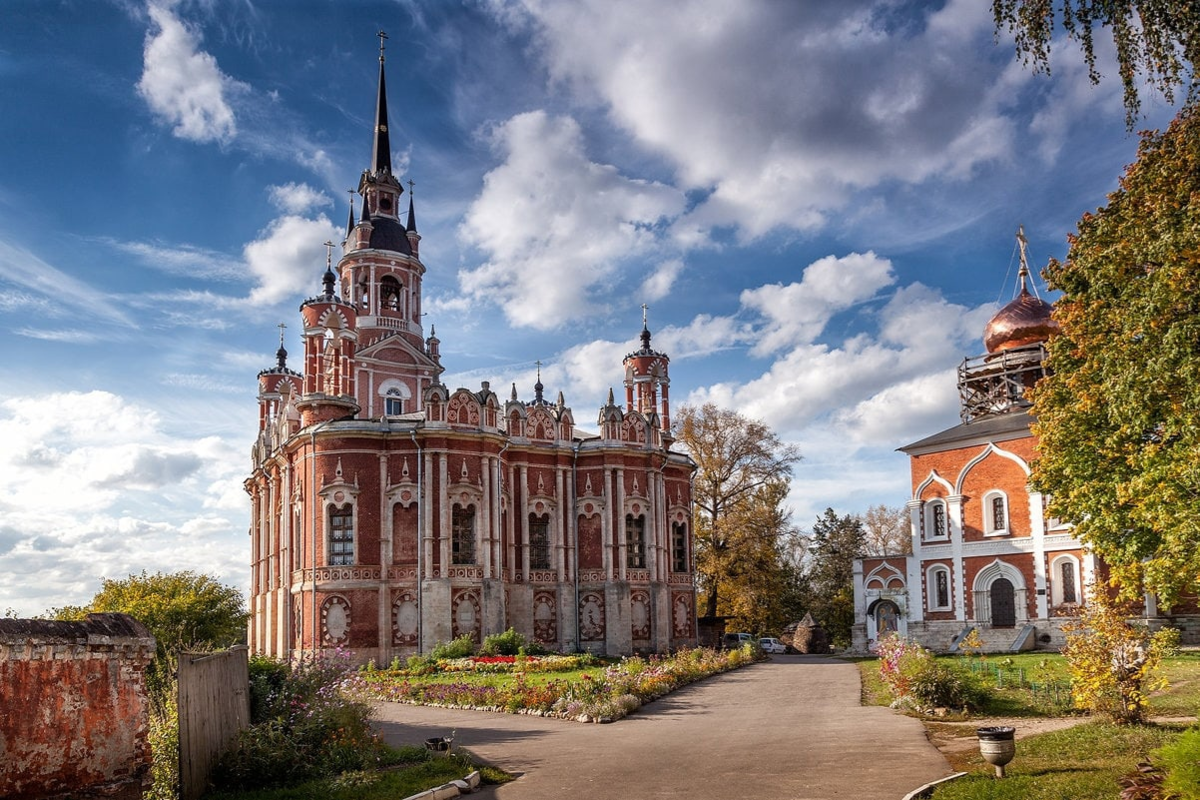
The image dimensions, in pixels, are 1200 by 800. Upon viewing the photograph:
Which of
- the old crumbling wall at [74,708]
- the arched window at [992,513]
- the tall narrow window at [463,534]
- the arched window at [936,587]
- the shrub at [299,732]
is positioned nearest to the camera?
the old crumbling wall at [74,708]

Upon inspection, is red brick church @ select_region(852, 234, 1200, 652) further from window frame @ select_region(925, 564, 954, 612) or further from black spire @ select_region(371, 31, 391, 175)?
black spire @ select_region(371, 31, 391, 175)

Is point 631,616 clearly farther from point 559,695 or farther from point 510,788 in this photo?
point 510,788

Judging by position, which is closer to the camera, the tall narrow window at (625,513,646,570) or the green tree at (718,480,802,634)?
the tall narrow window at (625,513,646,570)

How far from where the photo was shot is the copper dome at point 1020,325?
44.1 metres

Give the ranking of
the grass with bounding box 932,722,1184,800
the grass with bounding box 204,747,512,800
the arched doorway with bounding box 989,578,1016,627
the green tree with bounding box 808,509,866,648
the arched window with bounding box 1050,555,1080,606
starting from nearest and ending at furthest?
the grass with bounding box 932,722,1184,800 → the grass with bounding box 204,747,512,800 → the arched window with bounding box 1050,555,1080,606 → the arched doorway with bounding box 989,578,1016,627 → the green tree with bounding box 808,509,866,648

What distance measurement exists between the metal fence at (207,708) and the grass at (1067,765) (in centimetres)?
857

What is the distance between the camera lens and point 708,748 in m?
15.8

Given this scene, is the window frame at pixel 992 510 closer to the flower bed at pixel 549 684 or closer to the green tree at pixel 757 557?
the green tree at pixel 757 557

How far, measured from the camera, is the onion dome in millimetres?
44094

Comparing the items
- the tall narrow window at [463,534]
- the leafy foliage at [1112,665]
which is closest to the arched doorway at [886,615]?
the tall narrow window at [463,534]

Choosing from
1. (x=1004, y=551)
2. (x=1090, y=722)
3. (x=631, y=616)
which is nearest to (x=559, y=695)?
(x=1090, y=722)

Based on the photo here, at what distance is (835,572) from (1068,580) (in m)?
22.6

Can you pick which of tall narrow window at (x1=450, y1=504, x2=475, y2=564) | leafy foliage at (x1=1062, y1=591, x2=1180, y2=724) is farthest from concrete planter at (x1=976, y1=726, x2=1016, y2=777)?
tall narrow window at (x1=450, y1=504, x2=475, y2=564)

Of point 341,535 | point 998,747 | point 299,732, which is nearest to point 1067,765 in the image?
point 998,747
